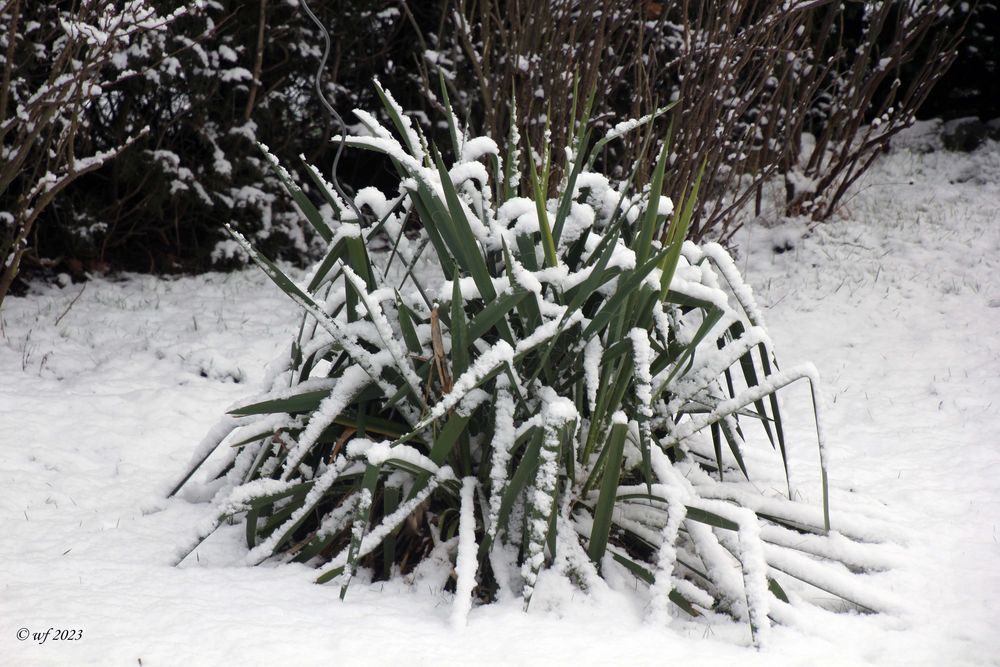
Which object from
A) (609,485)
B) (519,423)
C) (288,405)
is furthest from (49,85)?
(609,485)

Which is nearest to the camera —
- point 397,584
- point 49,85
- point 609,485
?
point 609,485

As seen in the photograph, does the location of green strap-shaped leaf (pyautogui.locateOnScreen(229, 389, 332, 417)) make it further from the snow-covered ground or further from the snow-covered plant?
the snow-covered plant

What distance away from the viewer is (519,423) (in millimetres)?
2084

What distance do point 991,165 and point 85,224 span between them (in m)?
6.03

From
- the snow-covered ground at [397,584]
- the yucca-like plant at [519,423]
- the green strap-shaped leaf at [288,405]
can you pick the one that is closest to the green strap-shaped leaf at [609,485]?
the yucca-like plant at [519,423]

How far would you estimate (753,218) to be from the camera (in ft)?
18.9

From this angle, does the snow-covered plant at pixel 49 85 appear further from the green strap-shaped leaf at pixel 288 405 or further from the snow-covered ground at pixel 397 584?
the green strap-shaped leaf at pixel 288 405

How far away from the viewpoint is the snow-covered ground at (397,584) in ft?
5.52

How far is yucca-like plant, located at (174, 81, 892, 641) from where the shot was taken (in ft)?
6.25

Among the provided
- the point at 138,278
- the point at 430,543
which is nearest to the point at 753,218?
the point at 138,278

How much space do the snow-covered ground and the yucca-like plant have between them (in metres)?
0.11

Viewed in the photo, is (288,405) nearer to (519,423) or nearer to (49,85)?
(519,423)

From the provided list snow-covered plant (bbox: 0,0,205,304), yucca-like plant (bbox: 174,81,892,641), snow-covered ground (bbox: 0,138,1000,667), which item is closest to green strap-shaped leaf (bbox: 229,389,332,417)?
yucca-like plant (bbox: 174,81,892,641)

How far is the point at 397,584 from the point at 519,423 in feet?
1.55
